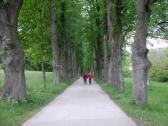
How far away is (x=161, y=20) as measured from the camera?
1303 inches

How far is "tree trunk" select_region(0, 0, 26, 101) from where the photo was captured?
61.6ft

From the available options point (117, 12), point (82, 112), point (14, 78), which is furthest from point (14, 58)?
point (117, 12)

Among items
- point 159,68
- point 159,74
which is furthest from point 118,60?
point 159,68

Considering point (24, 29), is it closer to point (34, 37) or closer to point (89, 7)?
point (34, 37)

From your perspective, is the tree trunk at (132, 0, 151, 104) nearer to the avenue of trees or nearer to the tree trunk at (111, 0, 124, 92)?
the avenue of trees

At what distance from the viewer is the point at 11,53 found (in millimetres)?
18828

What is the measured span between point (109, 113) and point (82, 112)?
3.86 ft

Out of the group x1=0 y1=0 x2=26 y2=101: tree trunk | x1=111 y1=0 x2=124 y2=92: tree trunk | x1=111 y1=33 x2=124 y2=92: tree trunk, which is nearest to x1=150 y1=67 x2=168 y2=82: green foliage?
x1=111 y1=0 x2=124 y2=92: tree trunk

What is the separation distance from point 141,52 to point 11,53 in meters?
6.08

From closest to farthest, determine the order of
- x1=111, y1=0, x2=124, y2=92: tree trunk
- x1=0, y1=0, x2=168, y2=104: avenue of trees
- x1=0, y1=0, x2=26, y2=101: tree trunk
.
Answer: x1=0, y1=0, x2=168, y2=104: avenue of trees < x1=0, y1=0, x2=26, y2=101: tree trunk < x1=111, y1=0, x2=124, y2=92: tree trunk

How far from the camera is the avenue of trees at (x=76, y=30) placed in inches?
703

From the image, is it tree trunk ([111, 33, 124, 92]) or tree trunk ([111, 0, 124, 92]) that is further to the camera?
tree trunk ([111, 33, 124, 92])

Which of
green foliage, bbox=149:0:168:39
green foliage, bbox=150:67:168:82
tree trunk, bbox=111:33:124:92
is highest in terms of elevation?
green foliage, bbox=149:0:168:39

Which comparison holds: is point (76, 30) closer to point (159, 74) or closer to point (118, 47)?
point (118, 47)
